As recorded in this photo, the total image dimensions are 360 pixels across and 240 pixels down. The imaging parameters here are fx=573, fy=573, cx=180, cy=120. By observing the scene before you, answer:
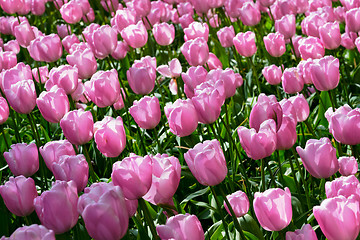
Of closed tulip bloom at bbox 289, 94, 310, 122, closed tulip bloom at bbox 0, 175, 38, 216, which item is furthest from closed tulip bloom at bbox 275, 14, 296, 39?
closed tulip bloom at bbox 0, 175, 38, 216

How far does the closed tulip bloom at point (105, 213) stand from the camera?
1.34 meters

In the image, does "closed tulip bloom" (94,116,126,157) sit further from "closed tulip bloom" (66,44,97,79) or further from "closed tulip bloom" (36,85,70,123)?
"closed tulip bloom" (66,44,97,79)

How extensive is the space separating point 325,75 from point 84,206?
1.25 m

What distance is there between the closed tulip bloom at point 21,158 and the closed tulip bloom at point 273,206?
92 cm

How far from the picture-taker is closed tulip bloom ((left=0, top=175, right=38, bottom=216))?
1708 millimetres

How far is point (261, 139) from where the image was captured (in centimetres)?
167

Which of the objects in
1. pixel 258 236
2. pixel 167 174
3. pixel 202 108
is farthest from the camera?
pixel 202 108

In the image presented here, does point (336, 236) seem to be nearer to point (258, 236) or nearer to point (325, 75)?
point (258, 236)

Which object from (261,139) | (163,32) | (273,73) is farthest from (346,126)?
(163,32)

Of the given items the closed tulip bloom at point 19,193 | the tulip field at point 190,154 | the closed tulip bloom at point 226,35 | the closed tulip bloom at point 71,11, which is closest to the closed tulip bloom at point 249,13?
the tulip field at point 190,154

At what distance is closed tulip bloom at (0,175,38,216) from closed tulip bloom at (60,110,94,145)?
313mm

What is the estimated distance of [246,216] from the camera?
5.98ft

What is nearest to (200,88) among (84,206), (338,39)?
(84,206)

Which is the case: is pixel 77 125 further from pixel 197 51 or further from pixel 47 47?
pixel 47 47
